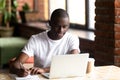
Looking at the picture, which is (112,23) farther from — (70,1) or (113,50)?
(70,1)

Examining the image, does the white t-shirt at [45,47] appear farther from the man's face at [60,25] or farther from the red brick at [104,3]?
the red brick at [104,3]

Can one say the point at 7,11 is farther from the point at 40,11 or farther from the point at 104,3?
the point at 104,3

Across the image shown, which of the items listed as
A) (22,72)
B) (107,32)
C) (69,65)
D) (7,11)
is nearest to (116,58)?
(107,32)

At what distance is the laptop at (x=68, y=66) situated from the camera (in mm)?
2107

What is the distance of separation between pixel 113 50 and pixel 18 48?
3012mm

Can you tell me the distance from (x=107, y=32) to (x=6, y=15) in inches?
147

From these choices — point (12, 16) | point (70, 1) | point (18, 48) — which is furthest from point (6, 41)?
point (70, 1)

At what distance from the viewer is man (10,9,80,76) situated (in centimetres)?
248

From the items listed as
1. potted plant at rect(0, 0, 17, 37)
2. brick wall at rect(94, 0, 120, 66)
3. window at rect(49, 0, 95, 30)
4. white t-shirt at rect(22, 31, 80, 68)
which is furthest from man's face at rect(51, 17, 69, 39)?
potted plant at rect(0, 0, 17, 37)

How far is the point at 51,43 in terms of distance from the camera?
264 centimetres

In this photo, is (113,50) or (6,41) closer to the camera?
(113,50)

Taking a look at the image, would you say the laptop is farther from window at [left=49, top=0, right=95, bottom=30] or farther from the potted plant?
the potted plant

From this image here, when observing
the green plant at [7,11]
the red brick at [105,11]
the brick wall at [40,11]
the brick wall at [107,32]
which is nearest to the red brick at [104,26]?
the brick wall at [107,32]

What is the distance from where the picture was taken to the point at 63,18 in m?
2.48
